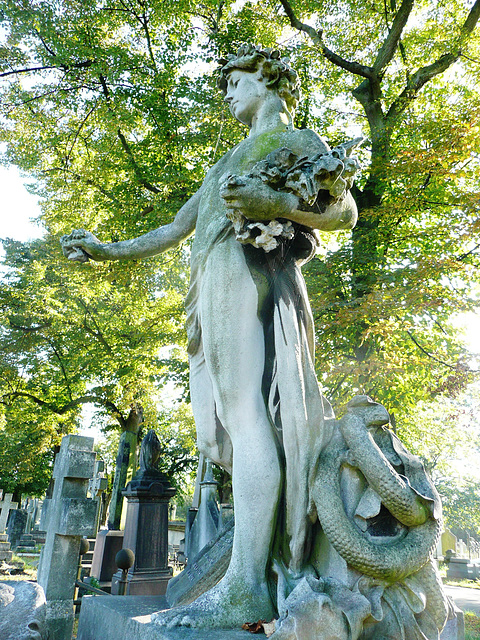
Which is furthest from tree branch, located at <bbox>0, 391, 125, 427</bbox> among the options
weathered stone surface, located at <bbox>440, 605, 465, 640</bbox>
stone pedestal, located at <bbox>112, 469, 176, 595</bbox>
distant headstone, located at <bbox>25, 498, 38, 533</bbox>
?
weathered stone surface, located at <bbox>440, 605, 465, 640</bbox>

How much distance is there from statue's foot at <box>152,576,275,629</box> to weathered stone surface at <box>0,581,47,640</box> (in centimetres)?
44

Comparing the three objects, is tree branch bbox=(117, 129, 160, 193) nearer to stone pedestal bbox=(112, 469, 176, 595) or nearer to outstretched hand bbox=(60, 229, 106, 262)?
stone pedestal bbox=(112, 469, 176, 595)

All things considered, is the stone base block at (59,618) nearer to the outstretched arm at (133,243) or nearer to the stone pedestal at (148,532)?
the outstretched arm at (133,243)

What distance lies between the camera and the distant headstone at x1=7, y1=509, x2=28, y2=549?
70.0 ft

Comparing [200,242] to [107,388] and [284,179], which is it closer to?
[284,179]

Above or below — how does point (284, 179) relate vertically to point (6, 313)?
below

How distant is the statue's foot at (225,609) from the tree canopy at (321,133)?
6.81 m

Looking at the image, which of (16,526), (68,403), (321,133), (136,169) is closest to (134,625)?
(136,169)

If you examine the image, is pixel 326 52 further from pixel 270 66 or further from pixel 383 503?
pixel 383 503

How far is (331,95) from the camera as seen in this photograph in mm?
14281

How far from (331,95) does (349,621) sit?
48.0 feet

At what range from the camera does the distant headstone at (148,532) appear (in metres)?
8.80

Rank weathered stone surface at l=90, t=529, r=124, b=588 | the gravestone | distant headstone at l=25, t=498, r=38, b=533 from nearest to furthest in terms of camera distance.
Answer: the gravestone, weathered stone surface at l=90, t=529, r=124, b=588, distant headstone at l=25, t=498, r=38, b=533

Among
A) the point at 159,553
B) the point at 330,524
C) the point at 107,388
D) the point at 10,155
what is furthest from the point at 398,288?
the point at 107,388
